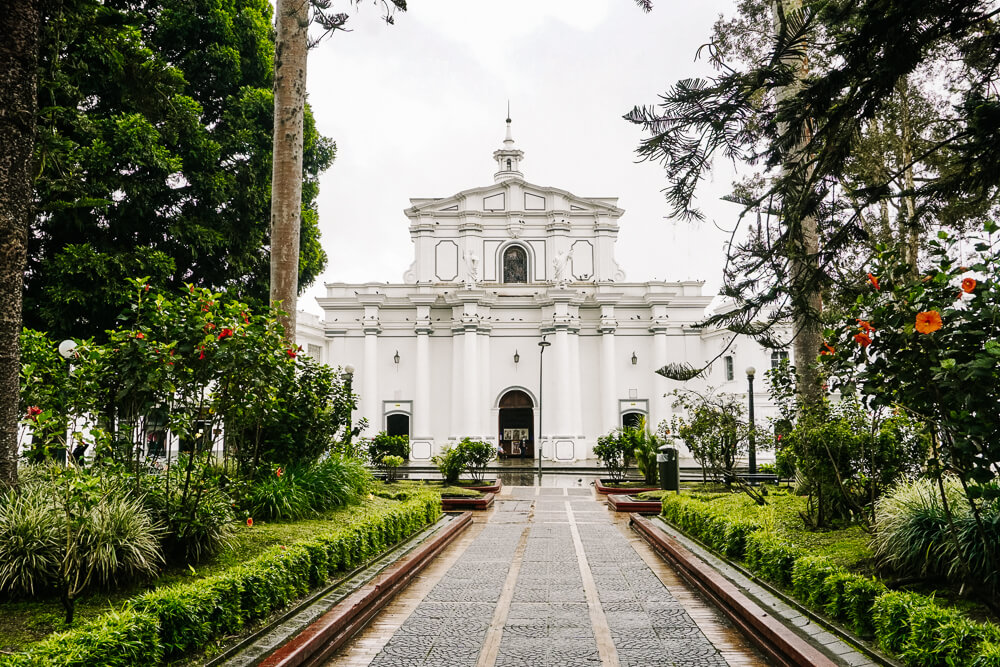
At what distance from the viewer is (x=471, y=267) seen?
34.9 meters

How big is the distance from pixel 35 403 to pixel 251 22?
14.3m

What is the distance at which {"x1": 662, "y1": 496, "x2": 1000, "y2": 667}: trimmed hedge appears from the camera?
373 centimetres

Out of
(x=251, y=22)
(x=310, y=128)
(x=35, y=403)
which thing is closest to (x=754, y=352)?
(x=310, y=128)

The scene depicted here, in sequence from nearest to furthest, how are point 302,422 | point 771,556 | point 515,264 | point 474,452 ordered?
1. point 771,556
2. point 302,422
3. point 474,452
4. point 515,264

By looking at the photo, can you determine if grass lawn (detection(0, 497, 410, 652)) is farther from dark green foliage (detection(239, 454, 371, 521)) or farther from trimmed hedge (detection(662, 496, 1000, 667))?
trimmed hedge (detection(662, 496, 1000, 667))

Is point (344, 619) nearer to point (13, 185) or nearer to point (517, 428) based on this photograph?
point (13, 185)

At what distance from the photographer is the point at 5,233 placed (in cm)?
542

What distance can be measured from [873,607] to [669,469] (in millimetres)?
11993

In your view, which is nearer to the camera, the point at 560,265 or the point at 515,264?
the point at 560,265

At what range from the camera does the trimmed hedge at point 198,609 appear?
3.57 metres

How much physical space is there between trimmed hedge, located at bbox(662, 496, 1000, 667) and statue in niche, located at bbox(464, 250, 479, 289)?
2768 cm

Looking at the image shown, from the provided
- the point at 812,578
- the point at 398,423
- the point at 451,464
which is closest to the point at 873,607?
the point at 812,578

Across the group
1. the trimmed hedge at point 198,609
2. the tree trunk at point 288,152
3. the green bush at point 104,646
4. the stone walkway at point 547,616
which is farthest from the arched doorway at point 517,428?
the green bush at point 104,646

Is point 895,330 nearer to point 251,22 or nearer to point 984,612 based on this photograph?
point 984,612
